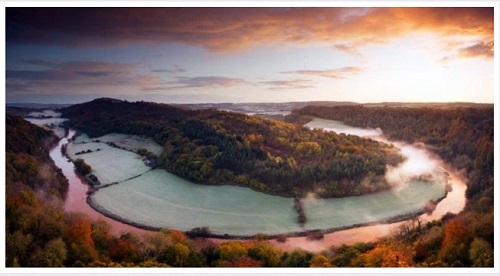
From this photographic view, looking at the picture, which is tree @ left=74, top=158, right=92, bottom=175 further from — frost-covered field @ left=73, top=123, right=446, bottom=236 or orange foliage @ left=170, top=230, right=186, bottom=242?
orange foliage @ left=170, top=230, right=186, bottom=242

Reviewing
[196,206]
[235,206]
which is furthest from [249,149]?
[196,206]

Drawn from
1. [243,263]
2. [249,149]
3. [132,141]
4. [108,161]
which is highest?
[132,141]

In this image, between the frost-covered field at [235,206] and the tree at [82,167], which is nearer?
the frost-covered field at [235,206]

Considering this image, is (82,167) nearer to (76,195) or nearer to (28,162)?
(76,195)

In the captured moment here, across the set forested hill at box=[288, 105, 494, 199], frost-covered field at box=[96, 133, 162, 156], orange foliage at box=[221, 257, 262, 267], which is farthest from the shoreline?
frost-covered field at box=[96, 133, 162, 156]

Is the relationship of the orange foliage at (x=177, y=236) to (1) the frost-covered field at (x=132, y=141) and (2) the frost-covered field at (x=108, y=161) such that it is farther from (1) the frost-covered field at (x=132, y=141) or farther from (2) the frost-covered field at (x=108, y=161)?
(1) the frost-covered field at (x=132, y=141)

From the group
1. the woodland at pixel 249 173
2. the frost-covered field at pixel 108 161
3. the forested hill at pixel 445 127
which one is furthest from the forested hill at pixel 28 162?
the forested hill at pixel 445 127
